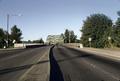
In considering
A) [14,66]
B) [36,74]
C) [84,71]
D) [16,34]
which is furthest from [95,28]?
[16,34]

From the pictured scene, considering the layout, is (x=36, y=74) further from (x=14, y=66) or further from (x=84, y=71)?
(x=14, y=66)

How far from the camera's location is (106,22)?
107m

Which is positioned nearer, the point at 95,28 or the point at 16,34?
the point at 95,28

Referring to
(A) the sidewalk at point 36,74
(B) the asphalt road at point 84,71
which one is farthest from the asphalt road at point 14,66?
(B) the asphalt road at point 84,71

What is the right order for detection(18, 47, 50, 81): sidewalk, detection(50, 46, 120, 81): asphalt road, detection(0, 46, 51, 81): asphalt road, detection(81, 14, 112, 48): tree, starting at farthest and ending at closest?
detection(81, 14, 112, 48): tree → detection(0, 46, 51, 81): asphalt road → detection(50, 46, 120, 81): asphalt road → detection(18, 47, 50, 81): sidewalk

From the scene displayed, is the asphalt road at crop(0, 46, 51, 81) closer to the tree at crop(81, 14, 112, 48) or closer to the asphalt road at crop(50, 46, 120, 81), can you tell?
the asphalt road at crop(50, 46, 120, 81)

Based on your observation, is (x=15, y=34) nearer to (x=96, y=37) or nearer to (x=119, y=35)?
(x=96, y=37)

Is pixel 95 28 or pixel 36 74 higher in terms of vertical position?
pixel 95 28

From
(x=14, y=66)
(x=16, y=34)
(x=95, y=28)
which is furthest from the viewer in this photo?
(x=16, y=34)

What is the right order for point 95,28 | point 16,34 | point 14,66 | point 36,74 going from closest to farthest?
point 36,74, point 14,66, point 95,28, point 16,34

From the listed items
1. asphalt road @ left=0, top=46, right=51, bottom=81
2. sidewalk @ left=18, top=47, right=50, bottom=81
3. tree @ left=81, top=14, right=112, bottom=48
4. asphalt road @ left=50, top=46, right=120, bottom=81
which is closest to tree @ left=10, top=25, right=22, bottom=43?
tree @ left=81, top=14, right=112, bottom=48

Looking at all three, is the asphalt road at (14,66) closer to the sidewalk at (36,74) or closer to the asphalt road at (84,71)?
the sidewalk at (36,74)

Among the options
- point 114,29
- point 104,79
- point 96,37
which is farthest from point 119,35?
point 104,79

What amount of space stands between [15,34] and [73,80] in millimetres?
177182
